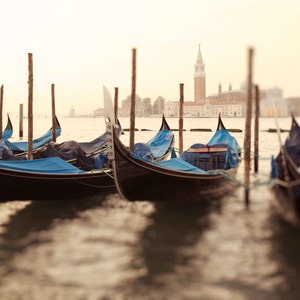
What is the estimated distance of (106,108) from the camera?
6.86m

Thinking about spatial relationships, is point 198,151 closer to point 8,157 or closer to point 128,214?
point 128,214

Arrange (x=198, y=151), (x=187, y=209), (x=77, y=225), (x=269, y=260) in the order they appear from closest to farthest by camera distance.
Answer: (x=269, y=260), (x=77, y=225), (x=187, y=209), (x=198, y=151)

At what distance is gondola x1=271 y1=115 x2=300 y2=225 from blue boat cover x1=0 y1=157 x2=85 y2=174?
3.84 m

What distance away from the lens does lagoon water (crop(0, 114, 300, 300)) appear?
4.87m

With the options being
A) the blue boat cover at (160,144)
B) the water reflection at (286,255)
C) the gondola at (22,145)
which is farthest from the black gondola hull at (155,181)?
the gondola at (22,145)

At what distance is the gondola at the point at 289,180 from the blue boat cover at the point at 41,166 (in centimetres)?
384

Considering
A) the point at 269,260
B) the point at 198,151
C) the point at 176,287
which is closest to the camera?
the point at 176,287

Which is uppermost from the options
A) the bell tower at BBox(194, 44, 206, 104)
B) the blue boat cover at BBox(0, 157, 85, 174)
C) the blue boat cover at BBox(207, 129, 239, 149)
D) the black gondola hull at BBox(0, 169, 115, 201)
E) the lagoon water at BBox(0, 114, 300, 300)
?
the bell tower at BBox(194, 44, 206, 104)

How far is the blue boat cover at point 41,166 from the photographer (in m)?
7.68

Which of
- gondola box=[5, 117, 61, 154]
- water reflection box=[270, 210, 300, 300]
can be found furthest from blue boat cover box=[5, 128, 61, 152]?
water reflection box=[270, 210, 300, 300]

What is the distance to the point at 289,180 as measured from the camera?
588 centimetres

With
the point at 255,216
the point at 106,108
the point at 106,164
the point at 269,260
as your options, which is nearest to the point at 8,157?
the point at 106,164

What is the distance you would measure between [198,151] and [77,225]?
3.40m

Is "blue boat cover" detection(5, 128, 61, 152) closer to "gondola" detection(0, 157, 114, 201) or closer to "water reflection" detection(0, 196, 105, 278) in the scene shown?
"water reflection" detection(0, 196, 105, 278)
